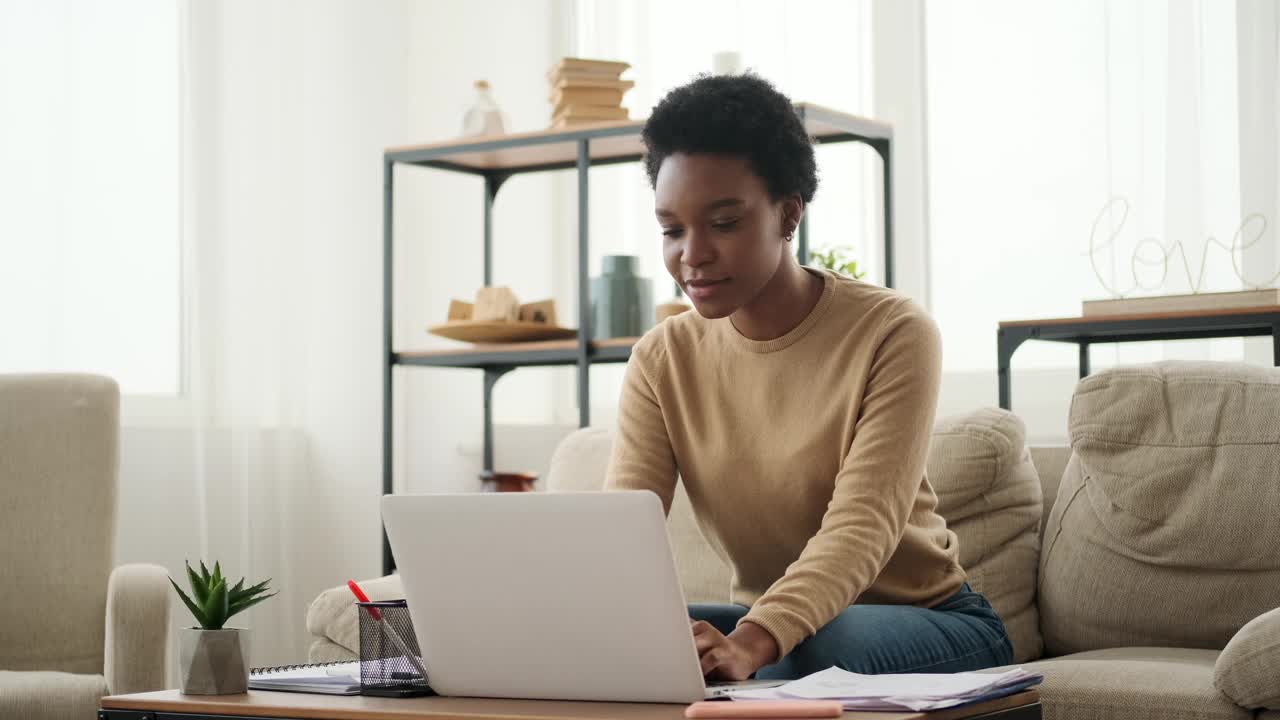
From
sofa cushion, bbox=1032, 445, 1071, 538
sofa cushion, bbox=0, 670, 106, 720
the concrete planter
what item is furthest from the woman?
sofa cushion, bbox=0, 670, 106, 720

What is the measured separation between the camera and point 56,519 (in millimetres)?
2750

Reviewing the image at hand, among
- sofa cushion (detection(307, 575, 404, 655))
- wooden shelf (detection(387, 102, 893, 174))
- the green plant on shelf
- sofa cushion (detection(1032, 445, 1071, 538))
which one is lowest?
sofa cushion (detection(307, 575, 404, 655))

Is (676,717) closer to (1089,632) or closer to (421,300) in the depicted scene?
(1089,632)

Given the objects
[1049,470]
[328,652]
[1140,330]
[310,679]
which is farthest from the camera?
[1140,330]

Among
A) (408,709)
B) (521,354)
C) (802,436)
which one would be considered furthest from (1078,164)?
(408,709)

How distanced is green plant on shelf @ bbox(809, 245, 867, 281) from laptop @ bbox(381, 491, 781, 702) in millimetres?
2102

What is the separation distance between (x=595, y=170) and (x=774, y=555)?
2.54 meters

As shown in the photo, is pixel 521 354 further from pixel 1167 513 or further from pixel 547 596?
pixel 547 596

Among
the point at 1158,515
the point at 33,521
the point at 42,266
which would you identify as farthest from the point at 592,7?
the point at 1158,515

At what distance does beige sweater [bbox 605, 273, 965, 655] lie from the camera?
66.0 inches

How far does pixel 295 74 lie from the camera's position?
382cm

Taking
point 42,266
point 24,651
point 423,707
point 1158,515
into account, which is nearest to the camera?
point 423,707

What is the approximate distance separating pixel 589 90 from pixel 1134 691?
1.97 meters

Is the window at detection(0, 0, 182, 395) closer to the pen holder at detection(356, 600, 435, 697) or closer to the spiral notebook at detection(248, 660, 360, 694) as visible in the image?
the spiral notebook at detection(248, 660, 360, 694)
